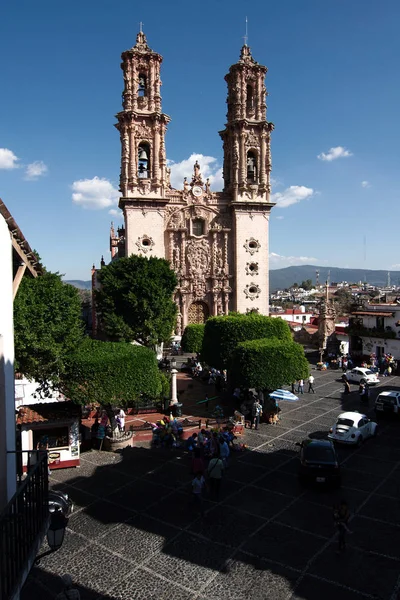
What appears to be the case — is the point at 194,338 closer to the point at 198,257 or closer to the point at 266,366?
the point at 198,257

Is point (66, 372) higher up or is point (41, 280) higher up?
point (41, 280)

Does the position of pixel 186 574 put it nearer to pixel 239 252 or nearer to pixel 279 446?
pixel 279 446

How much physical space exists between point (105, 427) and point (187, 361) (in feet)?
65.8

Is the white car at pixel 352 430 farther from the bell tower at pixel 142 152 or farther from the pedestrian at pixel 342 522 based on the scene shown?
the bell tower at pixel 142 152

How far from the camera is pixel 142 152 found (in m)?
43.8

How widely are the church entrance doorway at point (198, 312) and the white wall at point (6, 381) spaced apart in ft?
127

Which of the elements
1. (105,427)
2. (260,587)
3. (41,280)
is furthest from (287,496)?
(41,280)

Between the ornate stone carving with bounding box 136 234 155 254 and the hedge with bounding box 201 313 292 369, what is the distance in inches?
632

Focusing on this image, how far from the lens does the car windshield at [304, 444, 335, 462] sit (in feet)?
48.3

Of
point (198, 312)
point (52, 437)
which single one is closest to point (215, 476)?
point (52, 437)

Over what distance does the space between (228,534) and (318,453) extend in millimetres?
4593

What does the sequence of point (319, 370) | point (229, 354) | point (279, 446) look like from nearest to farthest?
1. point (279, 446)
2. point (229, 354)
3. point (319, 370)

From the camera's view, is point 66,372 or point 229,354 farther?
point 229,354

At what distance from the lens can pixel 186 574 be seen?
10164mm
